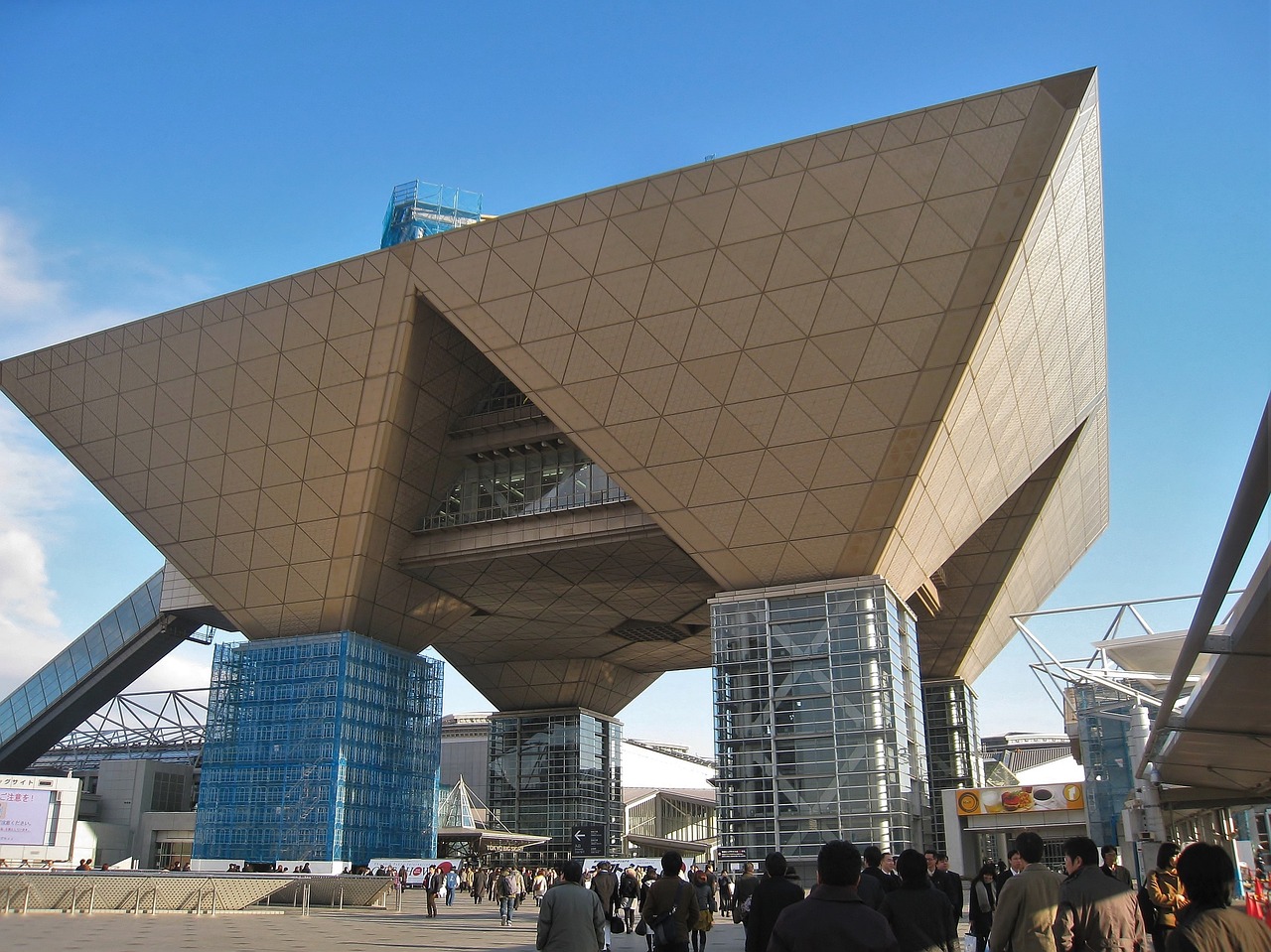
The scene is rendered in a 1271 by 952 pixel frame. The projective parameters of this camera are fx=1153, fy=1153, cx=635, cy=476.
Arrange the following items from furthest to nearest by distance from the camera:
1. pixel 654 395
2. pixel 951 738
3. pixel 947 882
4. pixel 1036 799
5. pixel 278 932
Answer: pixel 951 738 → pixel 1036 799 → pixel 654 395 → pixel 278 932 → pixel 947 882

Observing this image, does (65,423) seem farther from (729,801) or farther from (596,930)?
(596,930)

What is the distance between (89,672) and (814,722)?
36.6 metres

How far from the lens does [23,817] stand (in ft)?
176

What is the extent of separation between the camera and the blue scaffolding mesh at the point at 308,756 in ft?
147

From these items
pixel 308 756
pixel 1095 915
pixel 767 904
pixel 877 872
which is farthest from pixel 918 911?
pixel 308 756

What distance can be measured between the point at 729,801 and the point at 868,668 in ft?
21.7

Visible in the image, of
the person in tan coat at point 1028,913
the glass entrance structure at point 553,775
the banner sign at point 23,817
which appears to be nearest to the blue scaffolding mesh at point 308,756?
the banner sign at point 23,817

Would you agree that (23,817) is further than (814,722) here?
Yes

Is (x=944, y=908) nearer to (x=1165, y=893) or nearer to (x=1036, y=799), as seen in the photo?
A: (x=1165, y=893)

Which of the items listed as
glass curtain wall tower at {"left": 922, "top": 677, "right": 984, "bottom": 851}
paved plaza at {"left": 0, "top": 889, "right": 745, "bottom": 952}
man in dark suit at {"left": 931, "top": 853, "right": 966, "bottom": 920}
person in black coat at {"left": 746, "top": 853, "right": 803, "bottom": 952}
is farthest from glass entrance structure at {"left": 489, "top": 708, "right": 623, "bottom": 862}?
person in black coat at {"left": 746, "top": 853, "right": 803, "bottom": 952}

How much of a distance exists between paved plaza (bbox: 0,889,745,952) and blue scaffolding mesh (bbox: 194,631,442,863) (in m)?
11.2

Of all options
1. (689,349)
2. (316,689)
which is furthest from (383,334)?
(316,689)

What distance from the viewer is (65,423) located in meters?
46.5

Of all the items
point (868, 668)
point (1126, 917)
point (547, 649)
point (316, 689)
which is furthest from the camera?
point (547, 649)
